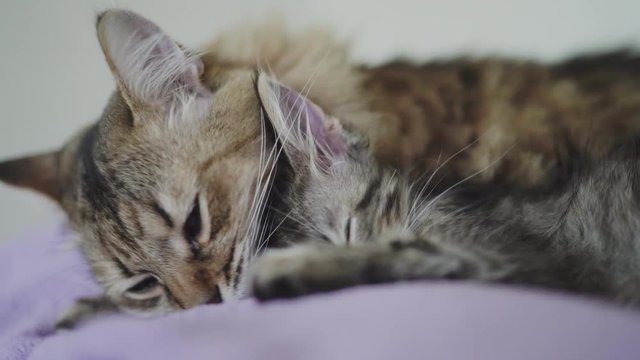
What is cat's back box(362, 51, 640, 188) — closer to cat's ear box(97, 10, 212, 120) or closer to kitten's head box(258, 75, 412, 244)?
kitten's head box(258, 75, 412, 244)

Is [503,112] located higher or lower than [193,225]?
higher

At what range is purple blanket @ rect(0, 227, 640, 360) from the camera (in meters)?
0.49

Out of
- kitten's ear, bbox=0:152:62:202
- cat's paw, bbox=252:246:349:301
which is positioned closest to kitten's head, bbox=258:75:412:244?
cat's paw, bbox=252:246:349:301

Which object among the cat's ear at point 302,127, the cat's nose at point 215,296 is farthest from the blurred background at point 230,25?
the cat's nose at point 215,296

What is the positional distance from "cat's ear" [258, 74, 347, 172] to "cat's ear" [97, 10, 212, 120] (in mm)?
95

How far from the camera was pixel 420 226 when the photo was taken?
72cm

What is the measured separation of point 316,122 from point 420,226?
19 cm

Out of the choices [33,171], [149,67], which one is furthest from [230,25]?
[33,171]

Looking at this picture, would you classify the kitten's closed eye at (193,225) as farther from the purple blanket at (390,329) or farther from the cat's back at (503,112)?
the cat's back at (503,112)

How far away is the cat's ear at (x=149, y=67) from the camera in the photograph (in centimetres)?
76

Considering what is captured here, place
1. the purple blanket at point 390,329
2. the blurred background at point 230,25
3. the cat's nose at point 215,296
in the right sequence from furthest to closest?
the blurred background at point 230,25
the cat's nose at point 215,296
the purple blanket at point 390,329

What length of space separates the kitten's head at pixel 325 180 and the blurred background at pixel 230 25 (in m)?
0.15

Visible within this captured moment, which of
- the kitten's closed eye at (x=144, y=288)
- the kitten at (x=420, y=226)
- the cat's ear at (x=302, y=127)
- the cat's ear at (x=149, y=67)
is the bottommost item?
the kitten's closed eye at (x=144, y=288)

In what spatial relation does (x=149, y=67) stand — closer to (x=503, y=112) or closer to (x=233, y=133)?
(x=233, y=133)
